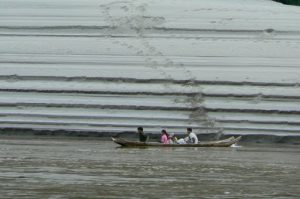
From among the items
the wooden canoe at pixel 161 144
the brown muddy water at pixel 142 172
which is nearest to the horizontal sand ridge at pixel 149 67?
the wooden canoe at pixel 161 144

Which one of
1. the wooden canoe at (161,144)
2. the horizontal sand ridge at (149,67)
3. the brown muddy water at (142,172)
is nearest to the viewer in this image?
the brown muddy water at (142,172)

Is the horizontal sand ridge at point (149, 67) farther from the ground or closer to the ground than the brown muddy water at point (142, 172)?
farther from the ground

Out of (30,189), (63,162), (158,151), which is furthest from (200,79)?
(30,189)

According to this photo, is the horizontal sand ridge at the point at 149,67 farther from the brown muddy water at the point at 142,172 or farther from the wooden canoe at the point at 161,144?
Answer: the brown muddy water at the point at 142,172

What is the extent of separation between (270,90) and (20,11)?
16.2 m

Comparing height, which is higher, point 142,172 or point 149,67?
point 149,67

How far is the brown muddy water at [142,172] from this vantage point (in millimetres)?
18031

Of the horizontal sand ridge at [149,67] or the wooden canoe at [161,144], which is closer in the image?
the wooden canoe at [161,144]

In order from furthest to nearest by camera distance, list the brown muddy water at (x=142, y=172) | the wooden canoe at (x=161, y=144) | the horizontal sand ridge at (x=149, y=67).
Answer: the horizontal sand ridge at (x=149, y=67)
the wooden canoe at (x=161, y=144)
the brown muddy water at (x=142, y=172)

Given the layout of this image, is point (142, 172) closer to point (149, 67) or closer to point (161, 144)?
point (161, 144)

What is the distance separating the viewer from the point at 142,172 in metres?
21.9

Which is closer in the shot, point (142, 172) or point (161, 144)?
point (142, 172)

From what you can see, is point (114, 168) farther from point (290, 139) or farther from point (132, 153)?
point (290, 139)

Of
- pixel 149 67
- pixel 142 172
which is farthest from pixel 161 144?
pixel 142 172
